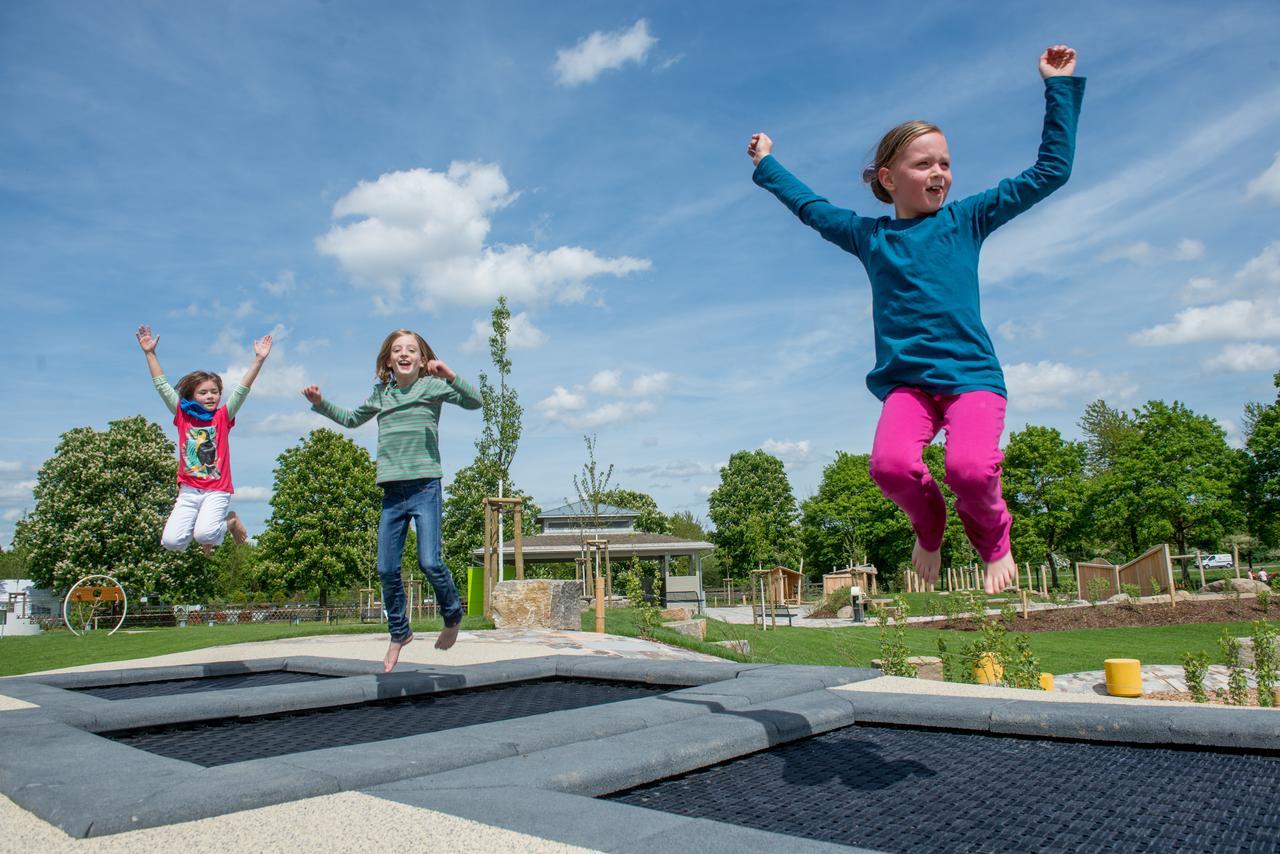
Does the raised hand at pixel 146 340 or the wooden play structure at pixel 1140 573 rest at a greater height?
the raised hand at pixel 146 340

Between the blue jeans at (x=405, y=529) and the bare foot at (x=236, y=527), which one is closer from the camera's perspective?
the blue jeans at (x=405, y=529)

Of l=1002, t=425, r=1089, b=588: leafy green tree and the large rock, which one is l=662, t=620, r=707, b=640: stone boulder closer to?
the large rock

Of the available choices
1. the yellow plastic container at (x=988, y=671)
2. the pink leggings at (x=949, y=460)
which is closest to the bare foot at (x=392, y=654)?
the pink leggings at (x=949, y=460)

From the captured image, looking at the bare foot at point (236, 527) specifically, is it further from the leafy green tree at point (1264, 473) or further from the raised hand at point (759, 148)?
the leafy green tree at point (1264, 473)

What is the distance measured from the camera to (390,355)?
508 cm

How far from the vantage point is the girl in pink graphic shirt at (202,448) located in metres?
5.23

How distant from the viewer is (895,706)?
4.02 m

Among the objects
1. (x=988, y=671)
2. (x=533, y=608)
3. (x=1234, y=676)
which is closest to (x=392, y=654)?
(x=988, y=671)

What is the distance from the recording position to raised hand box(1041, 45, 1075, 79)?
2.54m

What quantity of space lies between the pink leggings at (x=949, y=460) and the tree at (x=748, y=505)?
45.3m

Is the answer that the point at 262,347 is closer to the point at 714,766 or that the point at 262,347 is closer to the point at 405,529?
the point at 405,529

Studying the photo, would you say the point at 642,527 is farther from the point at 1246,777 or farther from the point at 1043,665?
the point at 1246,777

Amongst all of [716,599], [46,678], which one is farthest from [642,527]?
[46,678]

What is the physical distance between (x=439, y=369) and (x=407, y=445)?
48 cm
